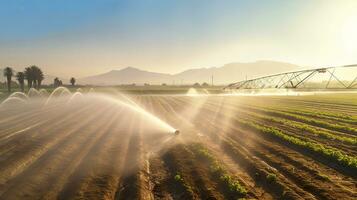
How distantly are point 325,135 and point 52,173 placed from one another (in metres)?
16.8

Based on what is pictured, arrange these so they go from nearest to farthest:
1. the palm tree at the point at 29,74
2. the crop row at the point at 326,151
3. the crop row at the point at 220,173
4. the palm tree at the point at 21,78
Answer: the crop row at the point at 220,173, the crop row at the point at 326,151, the palm tree at the point at 21,78, the palm tree at the point at 29,74

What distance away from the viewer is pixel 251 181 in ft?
39.6

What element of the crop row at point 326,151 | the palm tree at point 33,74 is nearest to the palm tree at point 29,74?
the palm tree at point 33,74

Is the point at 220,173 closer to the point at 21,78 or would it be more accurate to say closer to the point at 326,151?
the point at 326,151

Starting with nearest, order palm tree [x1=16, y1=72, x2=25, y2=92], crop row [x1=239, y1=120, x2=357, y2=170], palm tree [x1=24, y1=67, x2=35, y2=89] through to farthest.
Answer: crop row [x1=239, y1=120, x2=357, y2=170]
palm tree [x1=16, y1=72, x2=25, y2=92]
palm tree [x1=24, y1=67, x2=35, y2=89]

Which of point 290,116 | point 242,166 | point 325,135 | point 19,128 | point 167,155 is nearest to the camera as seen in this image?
point 242,166

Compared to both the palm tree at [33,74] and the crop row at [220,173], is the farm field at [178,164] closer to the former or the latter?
the crop row at [220,173]

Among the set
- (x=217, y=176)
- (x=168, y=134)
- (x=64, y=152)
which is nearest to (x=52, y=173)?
(x=64, y=152)

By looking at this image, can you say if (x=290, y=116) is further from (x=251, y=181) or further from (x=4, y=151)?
(x=4, y=151)

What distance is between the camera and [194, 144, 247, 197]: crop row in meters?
10.9

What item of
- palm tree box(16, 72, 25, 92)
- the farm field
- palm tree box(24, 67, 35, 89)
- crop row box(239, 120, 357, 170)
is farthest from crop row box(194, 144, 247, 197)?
palm tree box(24, 67, 35, 89)

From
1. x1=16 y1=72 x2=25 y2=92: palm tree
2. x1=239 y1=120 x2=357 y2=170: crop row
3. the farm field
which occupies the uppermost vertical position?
x1=16 y1=72 x2=25 y2=92: palm tree

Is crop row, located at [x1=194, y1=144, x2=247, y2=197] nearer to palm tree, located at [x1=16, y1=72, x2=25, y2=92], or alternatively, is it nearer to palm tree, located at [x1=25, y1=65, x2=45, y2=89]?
palm tree, located at [x1=16, y1=72, x2=25, y2=92]

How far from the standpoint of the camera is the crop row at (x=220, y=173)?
1091 cm
